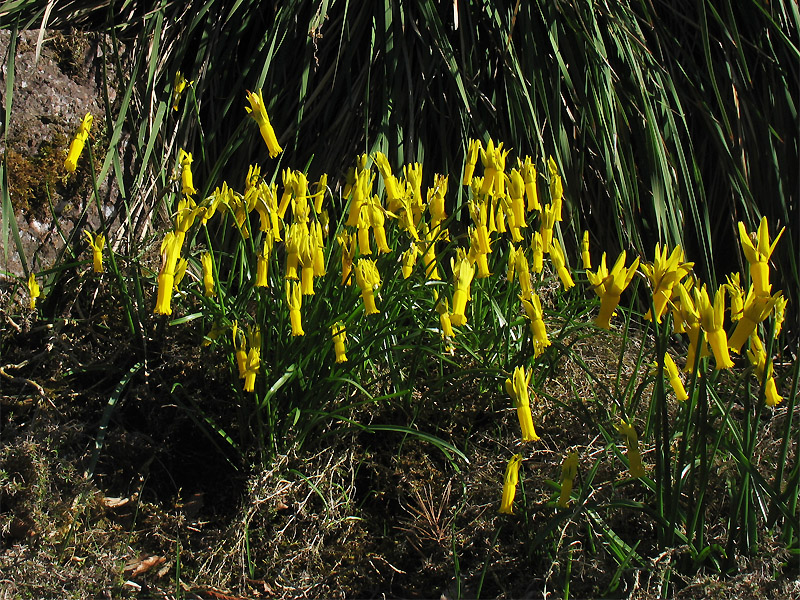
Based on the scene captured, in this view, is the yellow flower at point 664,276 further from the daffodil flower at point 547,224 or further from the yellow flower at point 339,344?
the yellow flower at point 339,344

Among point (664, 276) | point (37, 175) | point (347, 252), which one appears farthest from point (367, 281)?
point (37, 175)

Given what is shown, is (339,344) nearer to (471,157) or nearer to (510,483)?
(510,483)

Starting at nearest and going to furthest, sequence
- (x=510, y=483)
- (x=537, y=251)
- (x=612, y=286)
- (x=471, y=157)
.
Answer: (x=612, y=286), (x=510, y=483), (x=537, y=251), (x=471, y=157)

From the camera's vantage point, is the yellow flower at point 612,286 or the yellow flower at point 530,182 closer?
the yellow flower at point 612,286

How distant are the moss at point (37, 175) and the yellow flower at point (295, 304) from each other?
1.13 meters

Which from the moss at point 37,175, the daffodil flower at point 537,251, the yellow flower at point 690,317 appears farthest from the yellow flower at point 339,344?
the moss at point 37,175

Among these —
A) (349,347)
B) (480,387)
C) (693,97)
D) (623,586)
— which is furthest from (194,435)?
(693,97)

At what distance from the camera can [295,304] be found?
166 centimetres

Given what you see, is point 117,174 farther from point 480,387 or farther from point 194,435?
point 480,387

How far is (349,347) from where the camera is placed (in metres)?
1.96

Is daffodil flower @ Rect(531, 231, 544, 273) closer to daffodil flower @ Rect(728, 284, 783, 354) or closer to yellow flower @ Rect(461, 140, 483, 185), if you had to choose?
yellow flower @ Rect(461, 140, 483, 185)

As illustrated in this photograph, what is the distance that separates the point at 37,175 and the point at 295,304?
50.3 inches

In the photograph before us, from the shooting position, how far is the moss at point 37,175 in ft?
7.84

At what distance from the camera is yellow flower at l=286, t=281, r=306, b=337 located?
1646 millimetres
